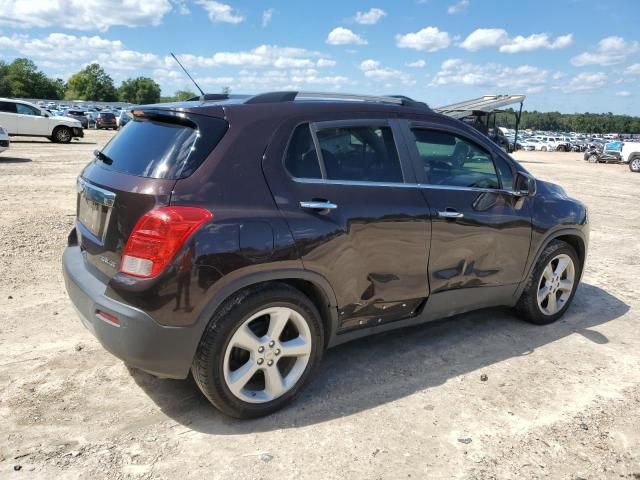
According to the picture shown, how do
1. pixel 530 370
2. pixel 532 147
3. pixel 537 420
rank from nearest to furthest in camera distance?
1. pixel 537 420
2. pixel 530 370
3. pixel 532 147

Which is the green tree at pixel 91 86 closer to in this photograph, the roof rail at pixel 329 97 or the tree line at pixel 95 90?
the tree line at pixel 95 90

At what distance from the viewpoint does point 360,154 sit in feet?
10.9

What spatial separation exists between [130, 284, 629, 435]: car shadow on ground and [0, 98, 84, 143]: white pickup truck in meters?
22.9

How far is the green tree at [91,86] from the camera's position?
5487 inches

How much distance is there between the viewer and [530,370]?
12.3ft

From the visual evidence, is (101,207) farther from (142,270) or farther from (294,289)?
(294,289)

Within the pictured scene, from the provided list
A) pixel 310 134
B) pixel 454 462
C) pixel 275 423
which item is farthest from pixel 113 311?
pixel 454 462

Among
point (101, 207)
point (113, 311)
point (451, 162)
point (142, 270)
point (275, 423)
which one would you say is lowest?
point (275, 423)

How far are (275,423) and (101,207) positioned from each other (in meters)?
1.56

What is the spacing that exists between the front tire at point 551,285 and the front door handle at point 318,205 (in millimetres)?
2193

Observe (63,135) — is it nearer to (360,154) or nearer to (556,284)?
(360,154)

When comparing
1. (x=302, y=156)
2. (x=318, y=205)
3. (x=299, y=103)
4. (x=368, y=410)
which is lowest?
(x=368, y=410)

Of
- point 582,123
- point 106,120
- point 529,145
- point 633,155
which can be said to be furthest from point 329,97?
point 582,123

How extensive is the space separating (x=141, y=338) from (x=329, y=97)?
6.39 ft
